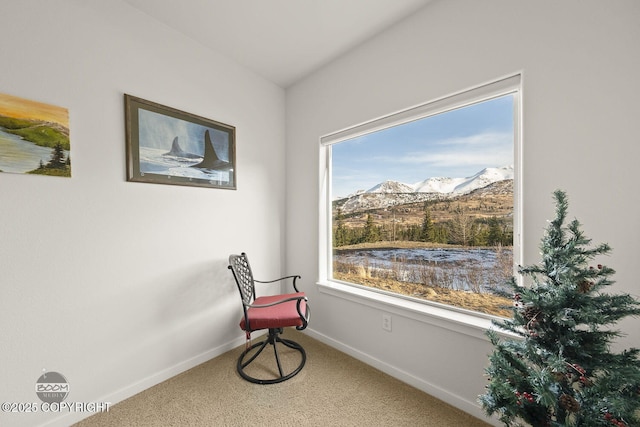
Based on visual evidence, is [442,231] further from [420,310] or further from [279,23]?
[279,23]

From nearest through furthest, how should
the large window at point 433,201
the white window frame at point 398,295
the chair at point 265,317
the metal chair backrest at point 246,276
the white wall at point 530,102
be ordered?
the white wall at point 530,102 < the white window frame at point 398,295 < the large window at point 433,201 < the chair at point 265,317 < the metal chair backrest at point 246,276

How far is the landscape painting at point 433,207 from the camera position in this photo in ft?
5.09

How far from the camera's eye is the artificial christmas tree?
808 mm

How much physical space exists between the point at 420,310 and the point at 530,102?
4.74 feet

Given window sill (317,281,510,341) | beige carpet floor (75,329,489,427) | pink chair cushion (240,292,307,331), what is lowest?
beige carpet floor (75,329,489,427)

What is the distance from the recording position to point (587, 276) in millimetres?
881

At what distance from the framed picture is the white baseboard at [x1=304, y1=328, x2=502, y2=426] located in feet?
5.98

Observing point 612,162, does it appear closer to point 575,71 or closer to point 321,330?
point 575,71

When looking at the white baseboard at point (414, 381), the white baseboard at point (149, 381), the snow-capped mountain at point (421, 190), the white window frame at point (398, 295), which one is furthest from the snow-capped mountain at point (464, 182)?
the white baseboard at point (149, 381)

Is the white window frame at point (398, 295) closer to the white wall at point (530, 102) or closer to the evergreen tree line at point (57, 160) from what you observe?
the white wall at point (530, 102)

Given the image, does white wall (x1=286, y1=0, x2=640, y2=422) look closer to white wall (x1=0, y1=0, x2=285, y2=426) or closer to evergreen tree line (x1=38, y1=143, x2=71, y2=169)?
white wall (x1=0, y1=0, x2=285, y2=426)

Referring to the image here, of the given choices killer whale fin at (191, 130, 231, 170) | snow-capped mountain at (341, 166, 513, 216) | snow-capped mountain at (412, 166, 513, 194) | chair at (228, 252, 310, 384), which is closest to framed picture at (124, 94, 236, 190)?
killer whale fin at (191, 130, 231, 170)

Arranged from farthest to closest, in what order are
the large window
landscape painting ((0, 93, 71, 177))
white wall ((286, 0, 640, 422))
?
the large window, landscape painting ((0, 93, 71, 177)), white wall ((286, 0, 640, 422))

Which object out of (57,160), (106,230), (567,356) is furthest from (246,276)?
(567,356)
